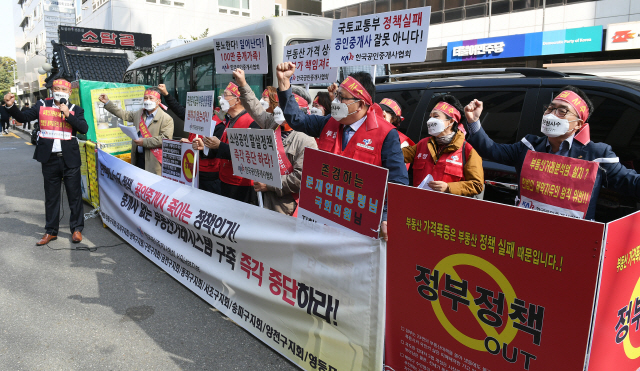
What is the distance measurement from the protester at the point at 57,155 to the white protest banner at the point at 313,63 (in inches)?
116

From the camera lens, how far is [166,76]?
998cm

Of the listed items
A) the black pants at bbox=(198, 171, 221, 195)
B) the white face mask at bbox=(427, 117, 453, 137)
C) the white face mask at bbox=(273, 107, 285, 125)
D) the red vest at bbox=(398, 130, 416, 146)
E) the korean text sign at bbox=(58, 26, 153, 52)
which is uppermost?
the korean text sign at bbox=(58, 26, 153, 52)

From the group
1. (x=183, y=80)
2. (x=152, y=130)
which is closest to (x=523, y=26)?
(x=183, y=80)

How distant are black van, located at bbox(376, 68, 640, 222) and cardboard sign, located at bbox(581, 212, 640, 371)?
119 centimetres

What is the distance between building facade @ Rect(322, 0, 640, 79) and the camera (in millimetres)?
16109

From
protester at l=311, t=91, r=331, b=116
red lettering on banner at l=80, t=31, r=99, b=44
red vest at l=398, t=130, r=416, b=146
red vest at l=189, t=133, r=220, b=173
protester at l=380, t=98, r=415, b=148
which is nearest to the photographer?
red vest at l=398, t=130, r=416, b=146

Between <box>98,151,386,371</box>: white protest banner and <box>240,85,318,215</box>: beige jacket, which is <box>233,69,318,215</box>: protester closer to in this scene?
<box>240,85,318,215</box>: beige jacket

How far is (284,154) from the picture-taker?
12.9 feet

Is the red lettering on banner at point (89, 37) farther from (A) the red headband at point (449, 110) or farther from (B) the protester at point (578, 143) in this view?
(B) the protester at point (578, 143)

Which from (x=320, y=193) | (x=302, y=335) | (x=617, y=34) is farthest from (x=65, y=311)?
(x=617, y=34)

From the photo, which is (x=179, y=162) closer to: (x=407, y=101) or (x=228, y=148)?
(x=228, y=148)

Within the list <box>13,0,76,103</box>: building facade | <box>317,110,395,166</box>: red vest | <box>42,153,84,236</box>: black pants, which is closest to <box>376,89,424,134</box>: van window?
<box>317,110,395,166</box>: red vest

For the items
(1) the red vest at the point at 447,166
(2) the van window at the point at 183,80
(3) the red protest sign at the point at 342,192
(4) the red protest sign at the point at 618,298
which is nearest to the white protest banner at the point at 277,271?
(3) the red protest sign at the point at 342,192

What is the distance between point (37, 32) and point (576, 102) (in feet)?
243
